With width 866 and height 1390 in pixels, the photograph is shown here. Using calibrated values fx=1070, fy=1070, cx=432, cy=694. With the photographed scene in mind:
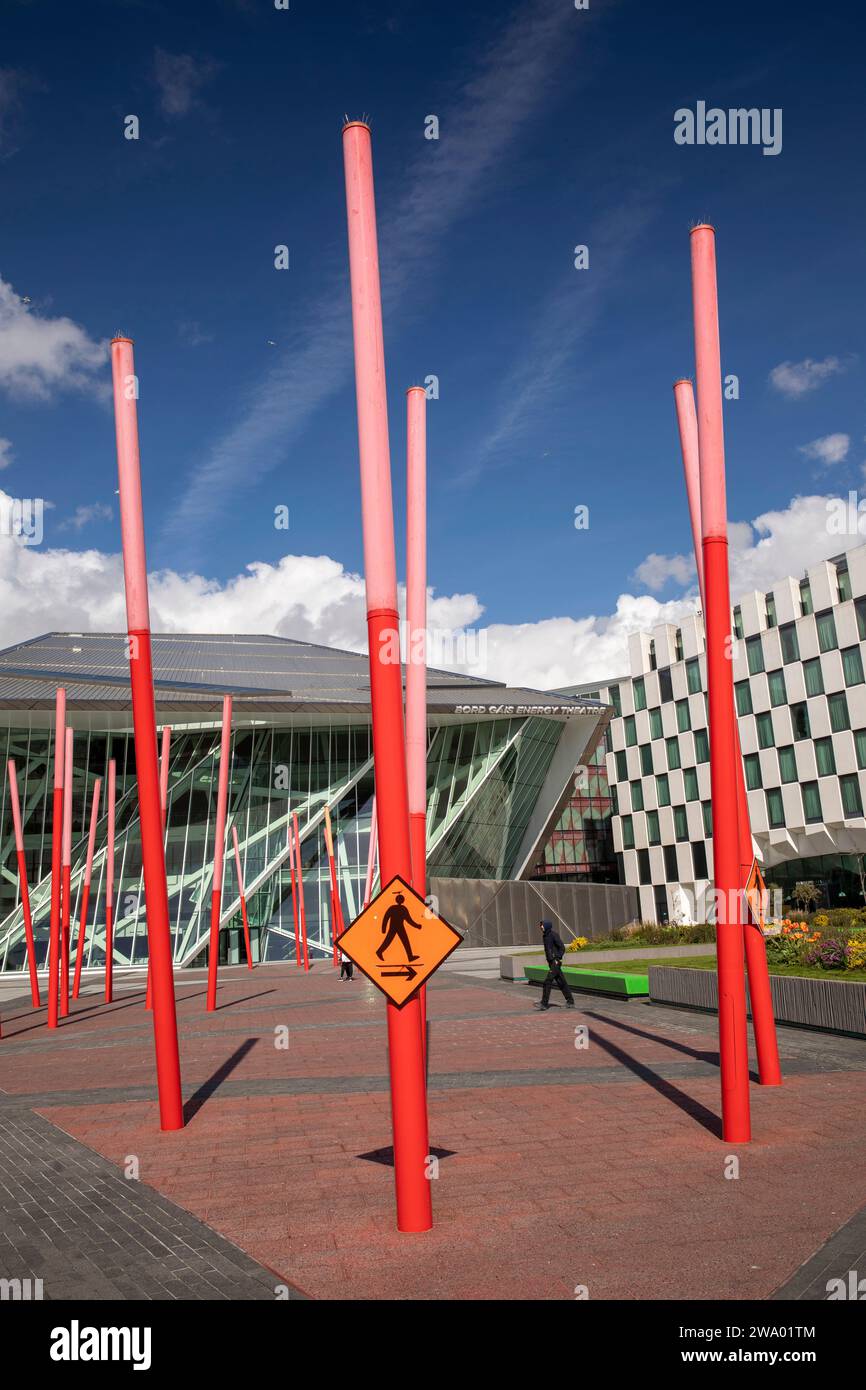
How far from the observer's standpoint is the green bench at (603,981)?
68.6 ft

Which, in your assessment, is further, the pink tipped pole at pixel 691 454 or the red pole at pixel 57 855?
the red pole at pixel 57 855

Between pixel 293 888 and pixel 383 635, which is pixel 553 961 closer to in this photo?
pixel 383 635

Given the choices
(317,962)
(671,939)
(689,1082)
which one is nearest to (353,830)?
(317,962)

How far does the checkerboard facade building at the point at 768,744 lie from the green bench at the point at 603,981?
2680cm

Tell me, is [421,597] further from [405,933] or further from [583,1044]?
[583,1044]

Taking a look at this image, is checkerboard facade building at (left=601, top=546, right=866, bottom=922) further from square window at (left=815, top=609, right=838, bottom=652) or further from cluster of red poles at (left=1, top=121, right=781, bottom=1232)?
cluster of red poles at (left=1, top=121, right=781, bottom=1232)

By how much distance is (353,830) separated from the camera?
165 ft

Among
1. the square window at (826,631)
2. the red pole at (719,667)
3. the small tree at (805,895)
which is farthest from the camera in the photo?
the square window at (826,631)

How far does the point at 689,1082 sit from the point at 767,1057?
1.17 m

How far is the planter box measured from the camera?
46.4ft

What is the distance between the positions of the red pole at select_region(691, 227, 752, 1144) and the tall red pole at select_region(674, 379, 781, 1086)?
0.19 meters

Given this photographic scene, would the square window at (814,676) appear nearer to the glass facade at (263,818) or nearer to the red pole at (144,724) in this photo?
the glass facade at (263,818)

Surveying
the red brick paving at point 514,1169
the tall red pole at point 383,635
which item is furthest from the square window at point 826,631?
the tall red pole at point 383,635
